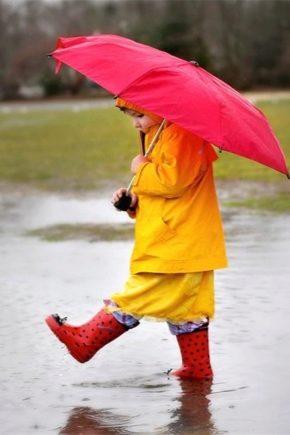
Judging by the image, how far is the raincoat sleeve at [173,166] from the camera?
5.53 meters

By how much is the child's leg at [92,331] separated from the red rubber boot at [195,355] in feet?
0.82

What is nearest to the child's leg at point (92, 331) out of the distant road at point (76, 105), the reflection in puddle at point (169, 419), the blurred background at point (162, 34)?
the reflection in puddle at point (169, 419)

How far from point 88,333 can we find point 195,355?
0.51m

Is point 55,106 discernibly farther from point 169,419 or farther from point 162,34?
point 169,419

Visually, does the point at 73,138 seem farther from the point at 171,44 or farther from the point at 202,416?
the point at 171,44

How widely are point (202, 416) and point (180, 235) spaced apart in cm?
83

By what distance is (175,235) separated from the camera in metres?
5.56

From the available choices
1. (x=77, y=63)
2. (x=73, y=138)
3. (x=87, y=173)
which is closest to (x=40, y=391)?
(x=77, y=63)

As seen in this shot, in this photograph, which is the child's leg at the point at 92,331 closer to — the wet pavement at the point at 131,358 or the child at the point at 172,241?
the child at the point at 172,241

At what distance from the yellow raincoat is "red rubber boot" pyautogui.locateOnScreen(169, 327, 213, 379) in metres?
0.11

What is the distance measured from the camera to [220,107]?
216 inches

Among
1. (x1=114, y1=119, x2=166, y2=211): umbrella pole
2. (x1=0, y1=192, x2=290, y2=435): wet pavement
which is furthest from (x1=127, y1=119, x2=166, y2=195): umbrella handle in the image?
(x1=0, y1=192, x2=290, y2=435): wet pavement

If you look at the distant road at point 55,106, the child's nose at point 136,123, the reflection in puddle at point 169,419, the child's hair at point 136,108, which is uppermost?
the child's hair at point 136,108

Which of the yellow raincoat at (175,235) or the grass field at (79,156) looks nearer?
the yellow raincoat at (175,235)
